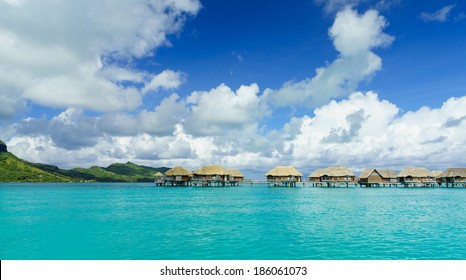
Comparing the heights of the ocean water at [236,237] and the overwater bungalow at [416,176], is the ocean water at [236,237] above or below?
below

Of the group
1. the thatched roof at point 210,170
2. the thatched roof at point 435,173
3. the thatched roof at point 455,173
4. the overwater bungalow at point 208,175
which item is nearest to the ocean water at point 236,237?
the overwater bungalow at point 208,175

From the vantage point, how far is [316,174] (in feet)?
362

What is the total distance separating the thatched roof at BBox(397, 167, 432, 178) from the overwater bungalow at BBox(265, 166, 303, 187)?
3241cm

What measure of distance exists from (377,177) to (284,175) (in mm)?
29995

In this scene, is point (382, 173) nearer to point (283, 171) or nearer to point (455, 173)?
point (455, 173)

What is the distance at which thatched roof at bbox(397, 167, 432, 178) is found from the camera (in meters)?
107

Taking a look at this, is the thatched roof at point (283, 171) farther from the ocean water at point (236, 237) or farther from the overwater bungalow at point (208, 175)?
the ocean water at point (236, 237)

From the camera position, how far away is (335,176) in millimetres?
106562

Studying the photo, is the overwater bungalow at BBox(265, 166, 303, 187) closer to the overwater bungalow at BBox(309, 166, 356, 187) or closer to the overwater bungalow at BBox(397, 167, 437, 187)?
the overwater bungalow at BBox(309, 166, 356, 187)

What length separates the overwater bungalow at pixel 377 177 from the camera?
355ft

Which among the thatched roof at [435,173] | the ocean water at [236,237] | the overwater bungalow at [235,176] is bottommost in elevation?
the ocean water at [236,237]

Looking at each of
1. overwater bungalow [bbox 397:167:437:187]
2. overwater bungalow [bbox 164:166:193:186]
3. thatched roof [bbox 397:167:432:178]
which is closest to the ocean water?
overwater bungalow [bbox 164:166:193:186]

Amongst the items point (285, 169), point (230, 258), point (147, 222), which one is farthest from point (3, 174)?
point (230, 258)
